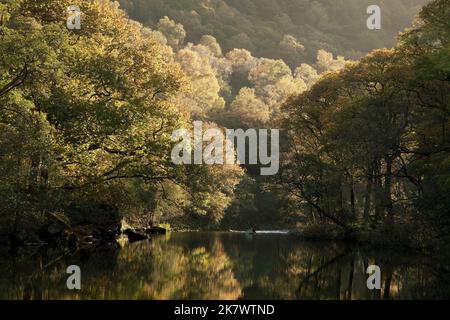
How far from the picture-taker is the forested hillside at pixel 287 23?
501 ft

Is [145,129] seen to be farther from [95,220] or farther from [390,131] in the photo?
[390,131]

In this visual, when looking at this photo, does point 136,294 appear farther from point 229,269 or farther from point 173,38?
point 173,38

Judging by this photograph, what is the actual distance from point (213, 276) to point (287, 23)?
152m

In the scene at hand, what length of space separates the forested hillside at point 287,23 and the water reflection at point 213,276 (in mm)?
128318

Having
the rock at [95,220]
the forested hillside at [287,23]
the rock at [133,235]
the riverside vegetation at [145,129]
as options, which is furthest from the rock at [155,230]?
the forested hillside at [287,23]

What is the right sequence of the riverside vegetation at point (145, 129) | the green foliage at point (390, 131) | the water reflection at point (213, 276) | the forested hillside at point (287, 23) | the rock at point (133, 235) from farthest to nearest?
the forested hillside at point (287, 23)
the rock at point (133, 235)
the green foliage at point (390, 131)
the riverside vegetation at point (145, 129)
the water reflection at point (213, 276)

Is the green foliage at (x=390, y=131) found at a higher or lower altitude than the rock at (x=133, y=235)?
higher

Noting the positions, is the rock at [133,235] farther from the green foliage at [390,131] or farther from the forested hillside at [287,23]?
the forested hillside at [287,23]

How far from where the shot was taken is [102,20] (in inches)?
1145

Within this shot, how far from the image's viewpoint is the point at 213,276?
1622 cm

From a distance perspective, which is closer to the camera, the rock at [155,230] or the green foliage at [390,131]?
the green foliage at [390,131]

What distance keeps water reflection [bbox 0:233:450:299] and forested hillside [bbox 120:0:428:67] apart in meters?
128

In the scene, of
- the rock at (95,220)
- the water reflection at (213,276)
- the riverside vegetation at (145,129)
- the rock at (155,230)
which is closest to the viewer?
the water reflection at (213,276)
